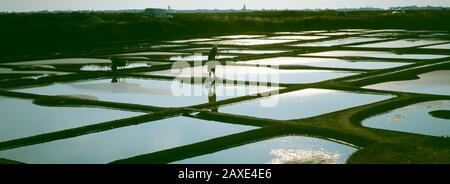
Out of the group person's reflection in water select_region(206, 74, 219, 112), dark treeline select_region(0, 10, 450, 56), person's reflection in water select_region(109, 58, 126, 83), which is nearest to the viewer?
person's reflection in water select_region(206, 74, 219, 112)

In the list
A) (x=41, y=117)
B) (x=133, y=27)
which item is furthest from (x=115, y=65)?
(x=133, y=27)

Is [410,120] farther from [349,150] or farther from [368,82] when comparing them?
[368,82]

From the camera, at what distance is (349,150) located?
321 inches

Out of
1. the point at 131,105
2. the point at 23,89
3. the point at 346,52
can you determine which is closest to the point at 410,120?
the point at 131,105

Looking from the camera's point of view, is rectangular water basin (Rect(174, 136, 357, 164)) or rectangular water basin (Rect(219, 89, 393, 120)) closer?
rectangular water basin (Rect(174, 136, 357, 164))

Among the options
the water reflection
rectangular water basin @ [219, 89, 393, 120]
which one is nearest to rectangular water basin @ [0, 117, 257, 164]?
rectangular water basin @ [219, 89, 393, 120]

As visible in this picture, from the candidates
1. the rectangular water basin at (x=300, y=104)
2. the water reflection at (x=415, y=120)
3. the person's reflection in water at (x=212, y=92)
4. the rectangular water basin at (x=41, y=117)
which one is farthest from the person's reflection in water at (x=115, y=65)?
the water reflection at (x=415, y=120)

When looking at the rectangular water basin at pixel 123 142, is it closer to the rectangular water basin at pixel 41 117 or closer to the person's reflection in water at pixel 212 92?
the rectangular water basin at pixel 41 117

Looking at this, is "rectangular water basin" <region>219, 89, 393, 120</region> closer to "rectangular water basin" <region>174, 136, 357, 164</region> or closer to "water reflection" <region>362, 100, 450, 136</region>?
"water reflection" <region>362, 100, 450, 136</region>

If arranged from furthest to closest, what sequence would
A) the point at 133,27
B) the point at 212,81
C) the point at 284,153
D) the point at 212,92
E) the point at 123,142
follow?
the point at 133,27, the point at 212,81, the point at 212,92, the point at 123,142, the point at 284,153

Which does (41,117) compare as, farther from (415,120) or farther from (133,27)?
(133,27)

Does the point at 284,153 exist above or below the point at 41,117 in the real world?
above
